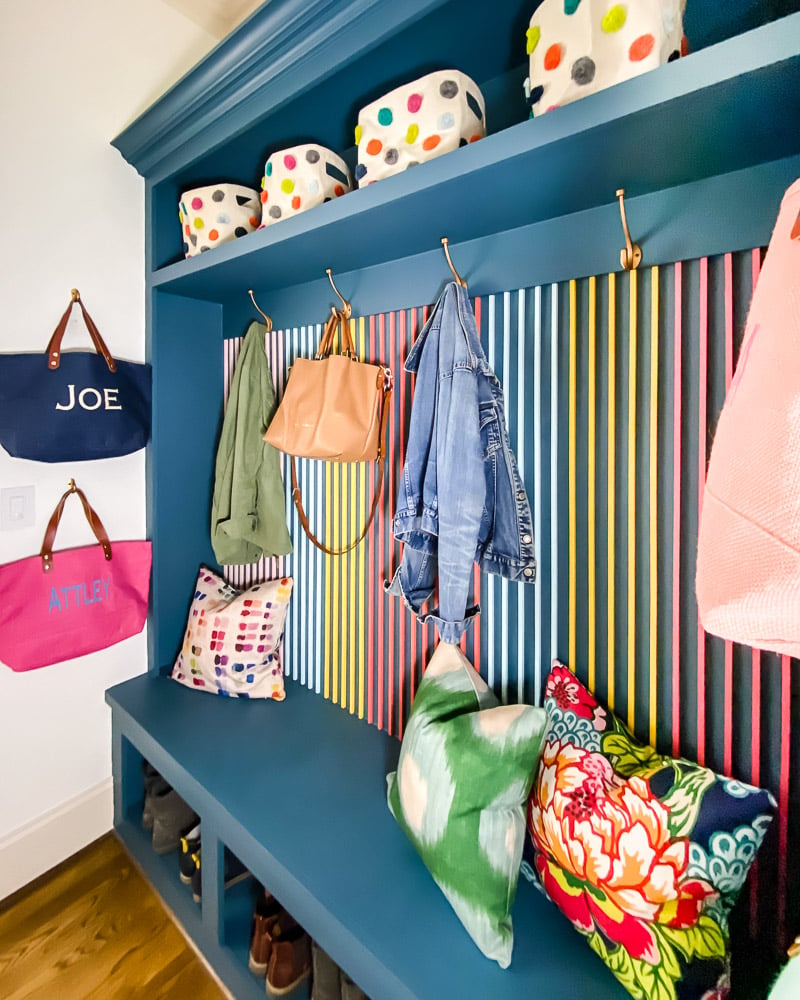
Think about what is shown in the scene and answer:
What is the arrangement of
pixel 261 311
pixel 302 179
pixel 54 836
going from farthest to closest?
pixel 261 311
pixel 54 836
pixel 302 179

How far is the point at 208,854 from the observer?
135 centimetres

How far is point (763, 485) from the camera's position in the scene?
18.2 inches

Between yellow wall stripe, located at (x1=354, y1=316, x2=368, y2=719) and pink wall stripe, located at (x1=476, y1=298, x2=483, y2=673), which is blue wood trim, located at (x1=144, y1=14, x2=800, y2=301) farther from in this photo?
yellow wall stripe, located at (x1=354, y1=316, x2=368, y2=719)

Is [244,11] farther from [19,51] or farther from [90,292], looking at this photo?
[90,292]

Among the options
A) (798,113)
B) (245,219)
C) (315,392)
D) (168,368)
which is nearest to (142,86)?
(245,219)

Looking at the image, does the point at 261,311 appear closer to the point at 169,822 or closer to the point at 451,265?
the point at 451,265

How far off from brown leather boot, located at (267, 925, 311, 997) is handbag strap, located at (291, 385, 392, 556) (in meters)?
0.95

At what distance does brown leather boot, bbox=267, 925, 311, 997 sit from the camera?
1231mm

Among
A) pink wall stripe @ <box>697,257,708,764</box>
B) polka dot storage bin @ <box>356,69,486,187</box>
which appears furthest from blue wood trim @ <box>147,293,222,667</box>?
pink wall stripe @ <box>697,257,708,764</box>

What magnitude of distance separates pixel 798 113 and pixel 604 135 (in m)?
0.26

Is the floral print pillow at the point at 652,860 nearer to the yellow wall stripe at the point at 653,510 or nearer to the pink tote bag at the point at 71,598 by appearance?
the yellow wall stripe at the point at 653,510

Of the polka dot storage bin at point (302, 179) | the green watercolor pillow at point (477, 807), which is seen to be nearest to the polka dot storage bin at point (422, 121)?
the polka dot storage bin at point (302, 179)

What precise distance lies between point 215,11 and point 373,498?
1.68 meters

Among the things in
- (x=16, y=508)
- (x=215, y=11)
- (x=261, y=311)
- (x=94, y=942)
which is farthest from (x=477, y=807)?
(x=215, y=11)
